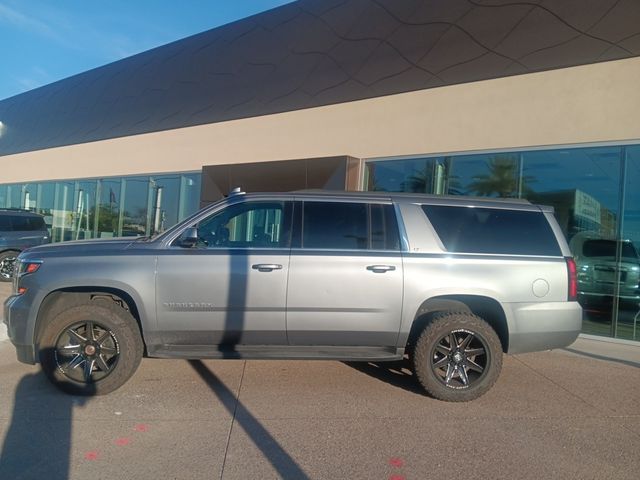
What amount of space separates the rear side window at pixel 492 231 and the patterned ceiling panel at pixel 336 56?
5029mm

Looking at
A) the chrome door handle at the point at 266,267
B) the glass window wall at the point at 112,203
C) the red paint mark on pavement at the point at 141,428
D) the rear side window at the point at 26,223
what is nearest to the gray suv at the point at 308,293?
the chrome door handle at the point at 266,267

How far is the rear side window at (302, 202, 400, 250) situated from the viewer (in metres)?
4.87

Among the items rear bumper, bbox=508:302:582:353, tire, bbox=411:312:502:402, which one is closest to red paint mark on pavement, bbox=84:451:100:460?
tire, bbox=411:312:502:402

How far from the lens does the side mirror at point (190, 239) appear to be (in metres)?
4.70

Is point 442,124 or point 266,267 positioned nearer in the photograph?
point 266,267

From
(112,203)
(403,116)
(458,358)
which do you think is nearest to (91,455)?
(458,358)

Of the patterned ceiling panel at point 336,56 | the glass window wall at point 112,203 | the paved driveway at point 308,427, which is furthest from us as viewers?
the glass window wall at point 112,203

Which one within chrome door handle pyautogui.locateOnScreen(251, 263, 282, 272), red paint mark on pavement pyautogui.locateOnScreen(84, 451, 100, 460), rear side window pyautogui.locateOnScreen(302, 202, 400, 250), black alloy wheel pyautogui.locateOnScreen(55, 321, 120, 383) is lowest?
red paint mark on pavement pyautogui.locateOnScreen(84, 451, 100, 460)

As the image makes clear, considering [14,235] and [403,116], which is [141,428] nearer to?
[403,116]

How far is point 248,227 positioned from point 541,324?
302cm

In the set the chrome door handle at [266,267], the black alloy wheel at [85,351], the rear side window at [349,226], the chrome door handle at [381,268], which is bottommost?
the black alloy wheel at [85,351]

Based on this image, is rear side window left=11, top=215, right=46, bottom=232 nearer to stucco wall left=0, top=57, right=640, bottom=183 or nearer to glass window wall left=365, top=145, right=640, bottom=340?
stucco wall left=0, top=57, right=640, bottom=183

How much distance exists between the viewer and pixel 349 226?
4.95 metres

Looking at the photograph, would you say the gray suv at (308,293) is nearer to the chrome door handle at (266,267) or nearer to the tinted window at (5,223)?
the chrome door handle at (266,267)
